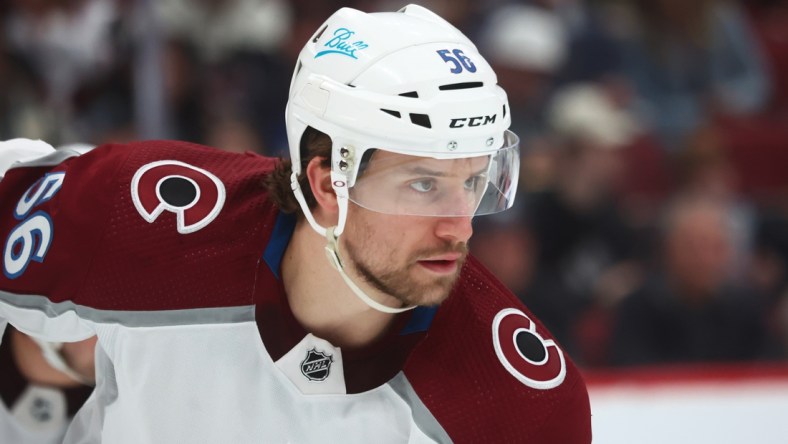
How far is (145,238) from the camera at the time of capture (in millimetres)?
2482

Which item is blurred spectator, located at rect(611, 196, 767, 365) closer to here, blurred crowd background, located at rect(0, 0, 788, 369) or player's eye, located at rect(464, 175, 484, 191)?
blurred crowd background, located at rect(0, 0, 788, 369)

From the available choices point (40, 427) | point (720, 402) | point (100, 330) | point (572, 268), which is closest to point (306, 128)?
point (100, 330)

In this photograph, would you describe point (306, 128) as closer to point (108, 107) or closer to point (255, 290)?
point (255, 290)

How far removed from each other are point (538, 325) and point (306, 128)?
671 mm

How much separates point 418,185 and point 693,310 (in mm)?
2584

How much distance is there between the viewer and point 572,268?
513 centimetres

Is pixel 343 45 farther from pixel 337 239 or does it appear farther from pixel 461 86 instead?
pixel 337 239

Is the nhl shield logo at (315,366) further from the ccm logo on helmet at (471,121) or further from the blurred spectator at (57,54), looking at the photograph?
the blurred spectator at (57,54)

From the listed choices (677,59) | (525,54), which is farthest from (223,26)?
(677,59)

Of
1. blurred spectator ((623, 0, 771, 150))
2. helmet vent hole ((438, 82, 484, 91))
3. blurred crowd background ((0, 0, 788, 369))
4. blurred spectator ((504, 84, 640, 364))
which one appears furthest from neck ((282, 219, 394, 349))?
blurred spectator ((623, 0, 771, 150))

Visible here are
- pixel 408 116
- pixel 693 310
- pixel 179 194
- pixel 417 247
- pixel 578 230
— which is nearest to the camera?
pixel 408 116

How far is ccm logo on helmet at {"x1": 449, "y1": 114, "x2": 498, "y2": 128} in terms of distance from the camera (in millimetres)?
2234

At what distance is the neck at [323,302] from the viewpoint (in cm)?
247

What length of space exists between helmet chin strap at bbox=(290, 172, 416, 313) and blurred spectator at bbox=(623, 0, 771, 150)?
3.82 meters
